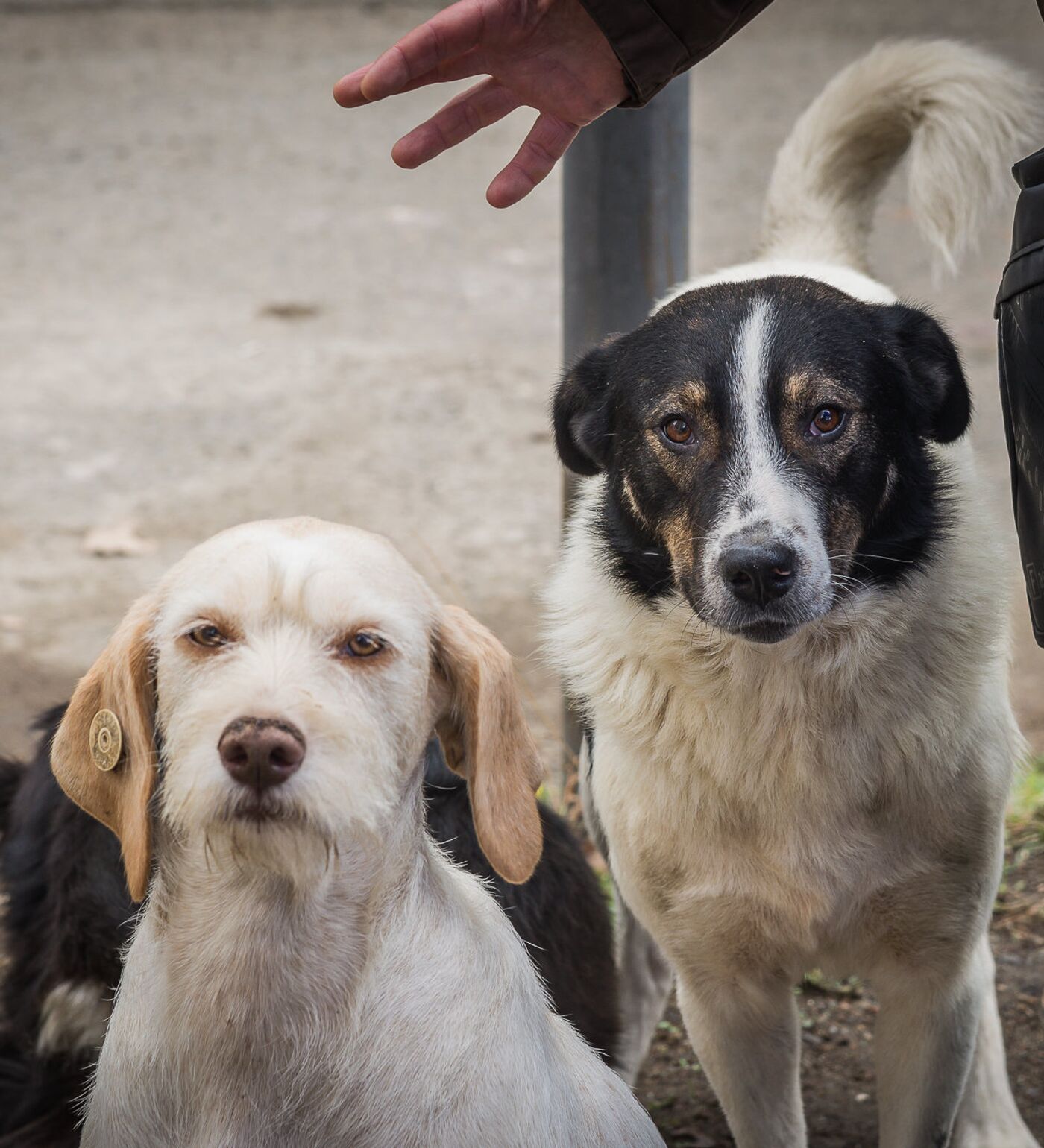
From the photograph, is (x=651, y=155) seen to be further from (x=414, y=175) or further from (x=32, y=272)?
(x=414, y=175)

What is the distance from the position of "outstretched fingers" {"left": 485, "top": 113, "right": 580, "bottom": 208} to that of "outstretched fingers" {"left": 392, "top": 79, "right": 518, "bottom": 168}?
7 cm

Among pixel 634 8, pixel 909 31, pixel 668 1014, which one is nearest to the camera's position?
pixel 634 8

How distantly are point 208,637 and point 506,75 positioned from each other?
122 cm

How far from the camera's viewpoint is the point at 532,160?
263cm

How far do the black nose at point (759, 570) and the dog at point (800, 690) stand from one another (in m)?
0.03

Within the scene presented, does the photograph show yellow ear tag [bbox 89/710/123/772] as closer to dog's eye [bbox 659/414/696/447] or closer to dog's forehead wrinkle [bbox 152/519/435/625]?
dog's forehead wrinkle [bbox 152/519/435/625]

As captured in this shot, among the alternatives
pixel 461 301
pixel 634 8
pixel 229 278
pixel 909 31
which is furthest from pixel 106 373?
pixel 909 31

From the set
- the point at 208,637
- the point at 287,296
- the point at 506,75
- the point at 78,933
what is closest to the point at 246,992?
the point at 208,637

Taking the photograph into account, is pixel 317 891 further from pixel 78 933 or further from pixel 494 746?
pixel 78 933

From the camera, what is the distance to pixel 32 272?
28.9ft

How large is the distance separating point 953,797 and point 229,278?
702 centimetres

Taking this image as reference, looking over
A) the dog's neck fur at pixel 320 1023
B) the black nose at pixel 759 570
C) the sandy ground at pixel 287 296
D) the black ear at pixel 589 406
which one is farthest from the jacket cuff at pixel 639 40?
the dog's neck fur at pixel 320 1023

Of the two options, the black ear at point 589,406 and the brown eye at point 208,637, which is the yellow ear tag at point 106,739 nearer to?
the brown eye at point 208,637

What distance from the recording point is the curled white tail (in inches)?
140
